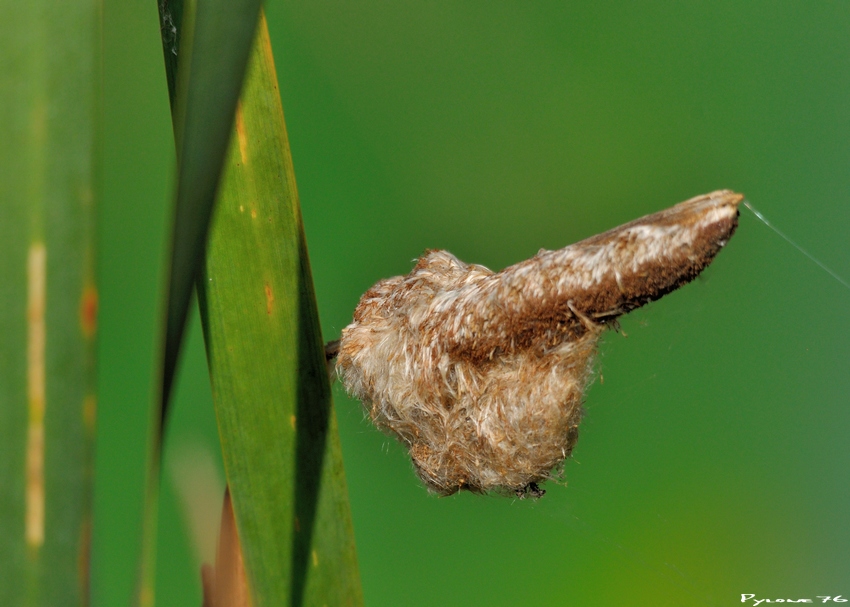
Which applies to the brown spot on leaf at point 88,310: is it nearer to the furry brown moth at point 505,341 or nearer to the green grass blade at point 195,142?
the green grass blade at point 195,142

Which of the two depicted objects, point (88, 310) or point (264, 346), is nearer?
point (88, 310)

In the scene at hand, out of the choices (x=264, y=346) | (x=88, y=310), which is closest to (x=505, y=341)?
(x=264, y=346)

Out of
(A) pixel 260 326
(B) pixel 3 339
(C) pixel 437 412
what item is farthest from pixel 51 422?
(C) pixel 437 412

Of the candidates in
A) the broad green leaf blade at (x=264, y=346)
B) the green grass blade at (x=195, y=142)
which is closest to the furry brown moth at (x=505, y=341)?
the broad green leaf blade at (x=264, y=346)

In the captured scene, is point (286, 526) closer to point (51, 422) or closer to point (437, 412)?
point (437, 412)

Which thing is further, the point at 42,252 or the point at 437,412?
the point at 437,412

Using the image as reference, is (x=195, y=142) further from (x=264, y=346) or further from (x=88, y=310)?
(x=264, y=346)
